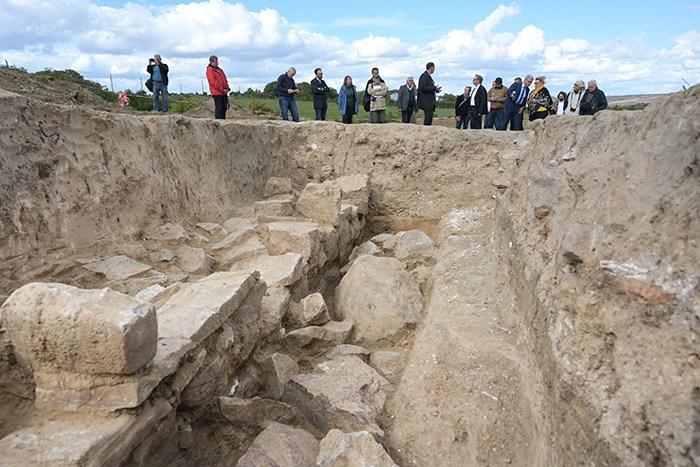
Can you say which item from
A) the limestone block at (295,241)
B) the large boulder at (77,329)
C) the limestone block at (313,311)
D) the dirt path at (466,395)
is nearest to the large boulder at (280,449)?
the dirt path at (466,395)

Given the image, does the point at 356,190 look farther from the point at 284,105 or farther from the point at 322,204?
the point at 284,105

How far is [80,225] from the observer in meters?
4.55

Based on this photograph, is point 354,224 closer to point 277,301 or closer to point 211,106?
point 277,301

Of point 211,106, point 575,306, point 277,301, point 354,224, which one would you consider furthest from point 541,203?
point 211,106

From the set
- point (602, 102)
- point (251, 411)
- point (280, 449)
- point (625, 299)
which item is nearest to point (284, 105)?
point (602, 102)

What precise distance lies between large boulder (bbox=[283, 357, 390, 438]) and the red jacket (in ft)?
21.1

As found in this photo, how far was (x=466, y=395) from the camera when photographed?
3.45 metres

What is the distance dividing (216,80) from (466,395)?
7.42 metres

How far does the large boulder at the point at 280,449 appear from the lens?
2.79m

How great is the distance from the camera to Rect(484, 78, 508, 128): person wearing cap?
9.23 m

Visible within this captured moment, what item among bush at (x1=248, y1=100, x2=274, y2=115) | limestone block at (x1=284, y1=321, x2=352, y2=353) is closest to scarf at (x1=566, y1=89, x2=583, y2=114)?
limestone block at (x1=284, y1=321, x2=352, y2=353)

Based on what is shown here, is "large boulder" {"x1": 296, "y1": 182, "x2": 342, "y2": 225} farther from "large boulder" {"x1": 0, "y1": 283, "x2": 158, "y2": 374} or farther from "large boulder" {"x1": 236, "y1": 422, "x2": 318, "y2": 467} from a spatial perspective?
"large boulder" {"x1": 0, "y1": 283, "x2": 158, "y2": 374}

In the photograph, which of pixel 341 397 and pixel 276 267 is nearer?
pixel 341 397

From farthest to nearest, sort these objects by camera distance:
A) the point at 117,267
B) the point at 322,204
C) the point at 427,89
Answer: the point at 427,89, the point at 322,204, the point at 117,267
